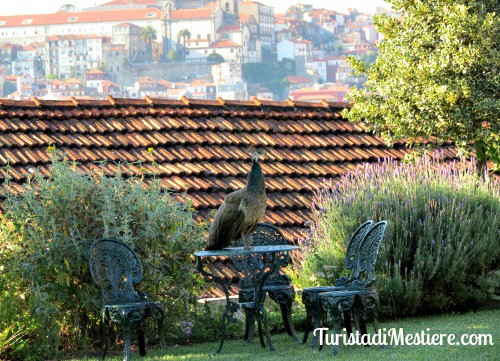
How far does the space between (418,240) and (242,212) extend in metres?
2.95

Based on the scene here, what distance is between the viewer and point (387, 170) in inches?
410

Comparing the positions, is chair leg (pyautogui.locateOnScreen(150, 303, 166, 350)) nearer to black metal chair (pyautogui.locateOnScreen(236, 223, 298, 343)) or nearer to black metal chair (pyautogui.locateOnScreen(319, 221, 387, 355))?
black metal chair (pyautogui.locateOnScreen(236, 223, 298, 343))

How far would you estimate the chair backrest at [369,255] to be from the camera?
25.0 ft

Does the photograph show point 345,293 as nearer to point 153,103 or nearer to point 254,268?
point 254,268

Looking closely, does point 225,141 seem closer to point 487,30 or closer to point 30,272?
point 487,30

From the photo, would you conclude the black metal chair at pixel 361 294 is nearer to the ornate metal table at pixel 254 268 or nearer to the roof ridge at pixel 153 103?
the ornate metal table at pixel 254 268

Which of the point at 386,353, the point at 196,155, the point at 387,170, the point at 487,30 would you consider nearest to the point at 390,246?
the point at 387,170

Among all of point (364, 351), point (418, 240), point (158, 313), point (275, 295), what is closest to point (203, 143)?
point (418, 240)

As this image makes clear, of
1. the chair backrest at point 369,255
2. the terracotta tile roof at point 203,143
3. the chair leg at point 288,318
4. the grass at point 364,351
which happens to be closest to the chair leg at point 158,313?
the grass at point 364,351

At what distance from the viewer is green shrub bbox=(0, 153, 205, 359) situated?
25.6 feet

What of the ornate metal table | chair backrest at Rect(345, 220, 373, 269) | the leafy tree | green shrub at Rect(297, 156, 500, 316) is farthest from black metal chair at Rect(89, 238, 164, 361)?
the leafy tree

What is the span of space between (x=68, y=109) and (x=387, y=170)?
13.4 feet

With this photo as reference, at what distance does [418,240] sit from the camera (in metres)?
9.60

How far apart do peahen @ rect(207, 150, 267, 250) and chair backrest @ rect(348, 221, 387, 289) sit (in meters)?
0.99
